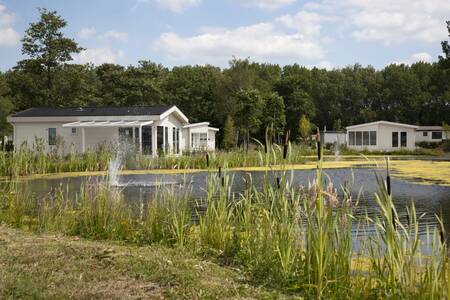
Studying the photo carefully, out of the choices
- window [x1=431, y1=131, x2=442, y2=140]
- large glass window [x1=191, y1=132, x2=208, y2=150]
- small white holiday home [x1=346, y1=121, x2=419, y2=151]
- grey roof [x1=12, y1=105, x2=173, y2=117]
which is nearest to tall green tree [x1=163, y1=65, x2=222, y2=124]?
large glass window [x1=191, y1=132, x2=208, y2=150]

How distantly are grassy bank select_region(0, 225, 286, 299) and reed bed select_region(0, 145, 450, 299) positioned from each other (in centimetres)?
29

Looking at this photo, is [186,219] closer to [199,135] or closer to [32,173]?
[32,173]

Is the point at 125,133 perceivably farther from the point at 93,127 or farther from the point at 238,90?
the point at 238,90

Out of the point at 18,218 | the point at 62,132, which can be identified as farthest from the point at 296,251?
the point at 62,132

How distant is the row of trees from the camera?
34.4 m

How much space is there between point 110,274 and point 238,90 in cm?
3881

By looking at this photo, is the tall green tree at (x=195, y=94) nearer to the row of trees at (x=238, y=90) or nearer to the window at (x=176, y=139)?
the row of trees at (x=238, y=90)

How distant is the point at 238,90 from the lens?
42531mm

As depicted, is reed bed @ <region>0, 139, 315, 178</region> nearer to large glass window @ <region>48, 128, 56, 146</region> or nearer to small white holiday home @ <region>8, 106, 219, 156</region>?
small white holiday home @ <region>8, 106, 219, 156</region>

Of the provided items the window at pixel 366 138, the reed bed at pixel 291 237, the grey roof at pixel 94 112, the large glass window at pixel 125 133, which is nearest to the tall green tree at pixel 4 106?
the grey roof at pixel 94 112

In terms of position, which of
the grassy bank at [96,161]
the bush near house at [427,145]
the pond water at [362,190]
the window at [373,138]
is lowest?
the pond water at [362,190]

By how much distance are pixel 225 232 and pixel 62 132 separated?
23639mm

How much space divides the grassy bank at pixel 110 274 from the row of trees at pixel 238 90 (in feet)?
95.7

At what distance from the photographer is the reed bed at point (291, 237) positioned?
3.46 metres
